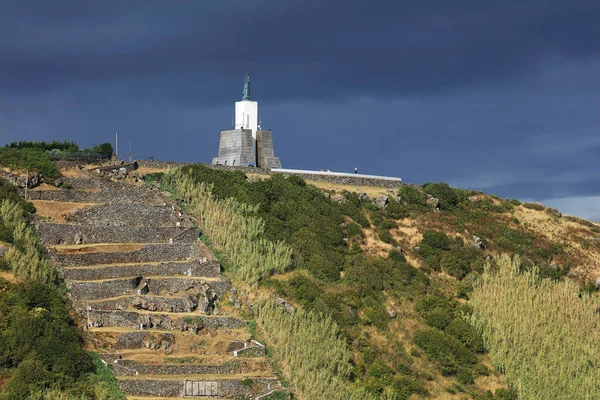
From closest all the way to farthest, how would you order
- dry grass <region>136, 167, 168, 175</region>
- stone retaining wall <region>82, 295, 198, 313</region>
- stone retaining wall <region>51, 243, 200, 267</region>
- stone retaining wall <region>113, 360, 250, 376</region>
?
stone retaining wall <region>113, 360, 250, 376</region> < stone retaining wall <region>82, 295, 198, 313</region> < stone retaining wall <region>51, 243, 200, 267</region> < dry grass <region>136, 167, 168, 175</region>

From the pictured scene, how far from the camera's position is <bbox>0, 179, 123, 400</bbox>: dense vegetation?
65312 mm

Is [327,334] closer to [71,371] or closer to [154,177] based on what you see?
[71,371]

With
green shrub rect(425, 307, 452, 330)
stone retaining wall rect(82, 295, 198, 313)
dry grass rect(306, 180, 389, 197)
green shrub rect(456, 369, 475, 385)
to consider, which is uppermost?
dry grass rect(306, 180, 389, 197)

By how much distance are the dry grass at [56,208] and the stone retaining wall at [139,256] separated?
6.12 m

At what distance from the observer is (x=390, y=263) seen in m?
89.5

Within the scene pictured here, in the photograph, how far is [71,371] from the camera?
67.1 m

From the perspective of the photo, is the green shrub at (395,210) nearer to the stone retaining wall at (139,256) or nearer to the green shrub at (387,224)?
the green shrub at (387,224)

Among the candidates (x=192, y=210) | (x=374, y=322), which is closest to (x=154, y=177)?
(x=192, y=210)

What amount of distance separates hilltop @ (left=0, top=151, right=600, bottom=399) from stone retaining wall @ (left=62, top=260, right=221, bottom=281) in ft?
3.37

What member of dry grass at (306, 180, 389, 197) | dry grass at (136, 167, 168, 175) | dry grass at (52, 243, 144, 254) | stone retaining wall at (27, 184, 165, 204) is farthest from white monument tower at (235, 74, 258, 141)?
dry grass at (52, 243, 144, 254)

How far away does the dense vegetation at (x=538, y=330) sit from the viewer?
3076 inches

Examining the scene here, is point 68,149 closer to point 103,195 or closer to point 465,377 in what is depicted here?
point 103,195

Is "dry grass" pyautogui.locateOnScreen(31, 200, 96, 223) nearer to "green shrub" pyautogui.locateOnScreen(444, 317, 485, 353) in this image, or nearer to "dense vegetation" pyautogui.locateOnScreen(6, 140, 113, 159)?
"dense vegetation" pyautogui.locateOnScreen(6, 140, 113, 159)

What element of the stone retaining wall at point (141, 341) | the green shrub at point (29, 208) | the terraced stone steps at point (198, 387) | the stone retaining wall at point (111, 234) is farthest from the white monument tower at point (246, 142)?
the terraced stone steps at point (198, 387)
